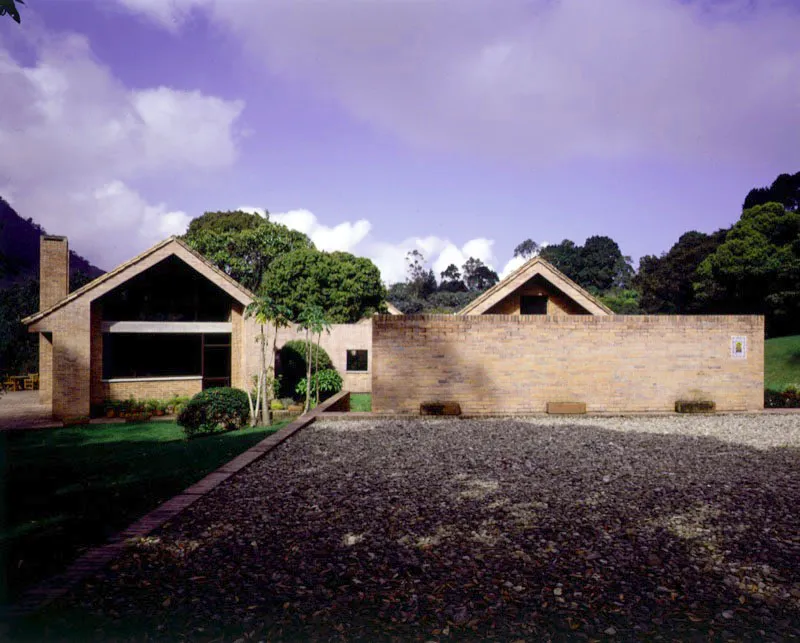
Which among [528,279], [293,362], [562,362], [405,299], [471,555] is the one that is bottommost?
[471,555]

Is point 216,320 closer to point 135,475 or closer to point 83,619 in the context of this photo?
point 135,475

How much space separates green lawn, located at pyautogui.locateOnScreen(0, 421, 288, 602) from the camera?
4582mm

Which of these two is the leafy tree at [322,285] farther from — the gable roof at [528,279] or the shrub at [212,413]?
the shrub at [212,413]

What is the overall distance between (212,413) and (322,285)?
61.9ft

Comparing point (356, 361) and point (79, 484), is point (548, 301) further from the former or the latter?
point (79, 484)

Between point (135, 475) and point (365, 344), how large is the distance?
53.5 ft

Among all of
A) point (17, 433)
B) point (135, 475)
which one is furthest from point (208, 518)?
point (17, 433)

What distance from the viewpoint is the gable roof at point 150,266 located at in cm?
1595

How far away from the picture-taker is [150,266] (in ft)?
54.7

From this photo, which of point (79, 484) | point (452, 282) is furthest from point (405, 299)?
point (79, 484)

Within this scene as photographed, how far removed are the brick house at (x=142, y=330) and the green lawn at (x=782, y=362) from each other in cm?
2218

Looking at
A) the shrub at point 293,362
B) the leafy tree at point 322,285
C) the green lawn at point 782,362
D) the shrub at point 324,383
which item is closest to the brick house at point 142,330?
the shrub at point 324,383

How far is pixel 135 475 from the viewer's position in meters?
7.65

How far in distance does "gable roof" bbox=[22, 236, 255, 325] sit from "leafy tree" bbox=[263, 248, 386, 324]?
12.9m
